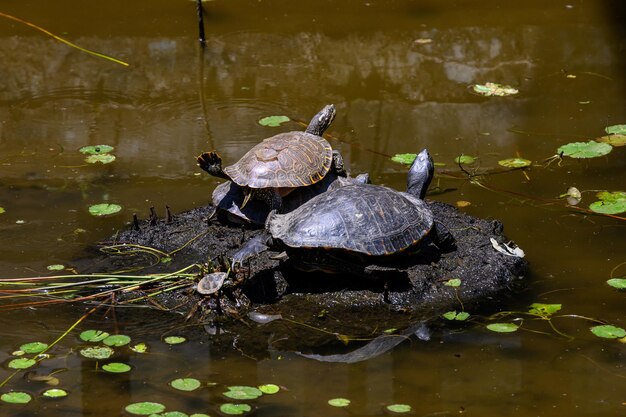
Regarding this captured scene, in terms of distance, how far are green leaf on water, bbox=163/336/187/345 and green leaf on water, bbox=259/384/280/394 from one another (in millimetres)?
628

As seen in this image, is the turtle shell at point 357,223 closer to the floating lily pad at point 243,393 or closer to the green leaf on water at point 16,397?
the floating lily pad at point 243,393

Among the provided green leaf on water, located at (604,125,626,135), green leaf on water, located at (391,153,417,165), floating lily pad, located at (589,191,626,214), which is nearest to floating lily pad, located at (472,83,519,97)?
green leaf on water, located at (604,125,626,135)

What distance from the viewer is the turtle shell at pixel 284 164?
18.6 ft

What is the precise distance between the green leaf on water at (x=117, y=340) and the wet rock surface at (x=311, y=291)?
42 cm

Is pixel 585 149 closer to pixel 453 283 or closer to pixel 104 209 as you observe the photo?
pixel 453 283

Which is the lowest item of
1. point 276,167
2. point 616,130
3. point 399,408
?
point 399,408

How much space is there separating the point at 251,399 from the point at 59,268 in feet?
6.06

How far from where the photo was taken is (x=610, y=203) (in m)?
6.27

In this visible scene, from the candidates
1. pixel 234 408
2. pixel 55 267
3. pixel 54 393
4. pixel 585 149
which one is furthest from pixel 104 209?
pixel 585 149

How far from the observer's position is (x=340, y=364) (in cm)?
466

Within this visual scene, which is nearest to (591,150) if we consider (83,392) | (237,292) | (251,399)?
(237,292)

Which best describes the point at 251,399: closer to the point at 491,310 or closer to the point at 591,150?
the point at 491,310

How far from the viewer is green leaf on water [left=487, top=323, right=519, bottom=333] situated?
495 cm

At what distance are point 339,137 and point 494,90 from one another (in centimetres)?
165
